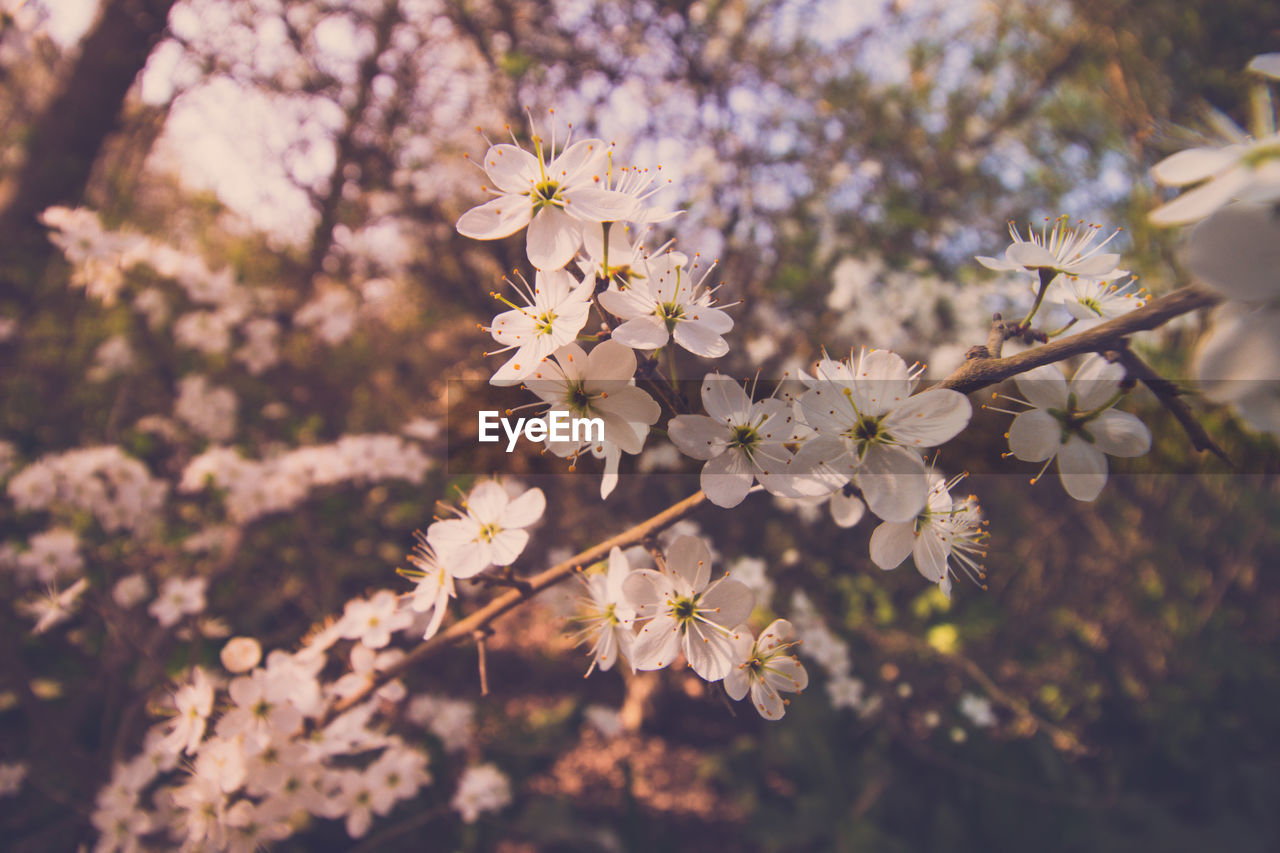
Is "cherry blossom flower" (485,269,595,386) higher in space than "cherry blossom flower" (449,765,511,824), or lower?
higher

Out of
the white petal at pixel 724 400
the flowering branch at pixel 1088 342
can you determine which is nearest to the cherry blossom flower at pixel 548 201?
the white petal at pixel 724 400

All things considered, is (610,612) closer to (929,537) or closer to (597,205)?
(929,537)

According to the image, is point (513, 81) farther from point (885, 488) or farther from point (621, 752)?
point (621, 752)

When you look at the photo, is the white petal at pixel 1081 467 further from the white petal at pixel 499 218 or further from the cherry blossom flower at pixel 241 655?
the cherry blossom flower at pixel 241 655

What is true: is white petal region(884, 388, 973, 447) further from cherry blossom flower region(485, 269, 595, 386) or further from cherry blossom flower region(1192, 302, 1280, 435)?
Result: cherry blossom flower region(485, 269, 595, 386)

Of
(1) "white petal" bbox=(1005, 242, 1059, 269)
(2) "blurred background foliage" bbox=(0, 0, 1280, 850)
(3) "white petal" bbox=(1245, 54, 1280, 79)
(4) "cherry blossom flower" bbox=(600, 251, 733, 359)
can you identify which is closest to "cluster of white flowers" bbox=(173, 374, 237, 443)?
(2) "blurred background foliage" bbox=(0, 0, 1280, 850)

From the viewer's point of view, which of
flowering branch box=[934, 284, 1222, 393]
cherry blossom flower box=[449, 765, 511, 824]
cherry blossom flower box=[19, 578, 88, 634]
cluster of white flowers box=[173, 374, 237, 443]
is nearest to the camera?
flowering branch box=[934, 284, 1222, 393]
